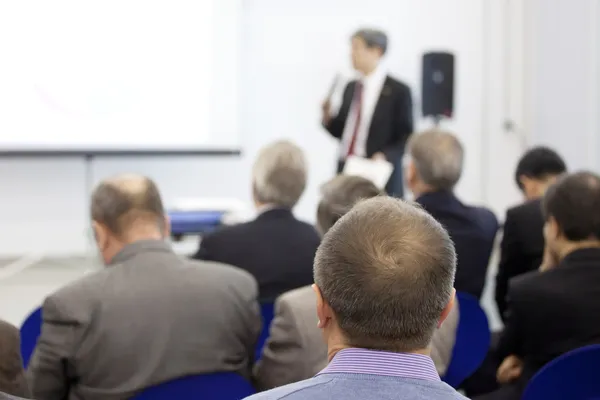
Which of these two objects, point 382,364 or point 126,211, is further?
point 126,211

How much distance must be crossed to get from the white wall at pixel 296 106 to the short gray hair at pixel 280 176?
8.80 ft

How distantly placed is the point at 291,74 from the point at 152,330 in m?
4.33

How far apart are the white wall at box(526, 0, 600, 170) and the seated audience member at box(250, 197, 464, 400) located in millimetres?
5051

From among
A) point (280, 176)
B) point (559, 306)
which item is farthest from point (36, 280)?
point (559, 306)

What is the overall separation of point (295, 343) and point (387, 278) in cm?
98

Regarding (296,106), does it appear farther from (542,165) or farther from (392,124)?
(542,165)

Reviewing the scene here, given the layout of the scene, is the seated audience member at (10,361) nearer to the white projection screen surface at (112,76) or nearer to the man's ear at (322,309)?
the man's ear at (322,309)

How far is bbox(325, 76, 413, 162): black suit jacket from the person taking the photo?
4863mm

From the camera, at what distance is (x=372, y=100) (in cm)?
487

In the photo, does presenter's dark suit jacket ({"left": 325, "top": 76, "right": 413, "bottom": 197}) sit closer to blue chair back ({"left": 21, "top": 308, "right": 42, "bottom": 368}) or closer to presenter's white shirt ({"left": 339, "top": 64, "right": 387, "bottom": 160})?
presenter's white shirt ({"left": 339, "top": 64, "right": 387, "bottom": 160})

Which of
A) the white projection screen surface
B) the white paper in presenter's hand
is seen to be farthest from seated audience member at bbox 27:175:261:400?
the white projection screen surface

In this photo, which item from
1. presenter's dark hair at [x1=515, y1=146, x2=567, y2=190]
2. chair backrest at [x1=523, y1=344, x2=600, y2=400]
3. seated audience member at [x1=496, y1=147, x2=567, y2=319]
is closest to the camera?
chair backrest at [x1=523, y1=344, x2=600, y2=400]

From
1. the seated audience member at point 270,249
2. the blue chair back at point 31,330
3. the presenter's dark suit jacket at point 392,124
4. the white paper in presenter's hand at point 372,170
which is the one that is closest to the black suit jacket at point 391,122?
the presenter's dark suit jacket at point 392,124

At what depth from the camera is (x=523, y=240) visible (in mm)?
3145
